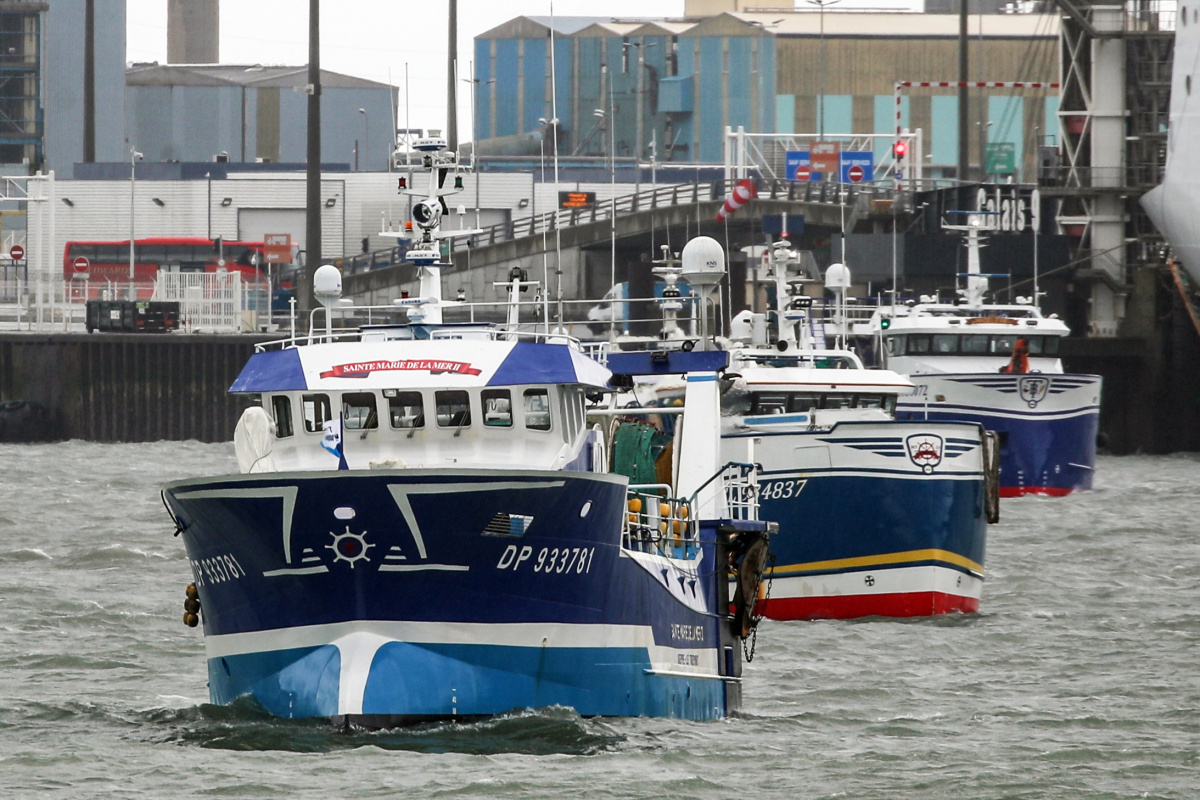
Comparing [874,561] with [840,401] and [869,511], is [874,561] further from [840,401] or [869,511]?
[840,401]

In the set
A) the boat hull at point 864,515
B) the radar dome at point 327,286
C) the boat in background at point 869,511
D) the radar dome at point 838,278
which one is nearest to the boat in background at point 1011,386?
the radar dome at point 838,278

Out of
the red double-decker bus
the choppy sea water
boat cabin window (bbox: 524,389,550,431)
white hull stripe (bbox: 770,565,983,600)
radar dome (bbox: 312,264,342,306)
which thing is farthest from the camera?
the red double-decker bus

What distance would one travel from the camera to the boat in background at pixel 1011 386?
155ft

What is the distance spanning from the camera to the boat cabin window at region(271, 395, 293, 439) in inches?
695

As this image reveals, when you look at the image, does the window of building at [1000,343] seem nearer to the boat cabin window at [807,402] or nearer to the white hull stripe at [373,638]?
the boat cabin window at [807,402]

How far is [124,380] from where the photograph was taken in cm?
6925

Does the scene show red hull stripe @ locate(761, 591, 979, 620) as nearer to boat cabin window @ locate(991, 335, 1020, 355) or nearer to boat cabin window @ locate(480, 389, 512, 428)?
boat cabin window @ locate(480, 389, 512, 428)

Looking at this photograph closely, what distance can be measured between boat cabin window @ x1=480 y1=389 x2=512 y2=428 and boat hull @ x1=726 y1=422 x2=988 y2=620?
8932 mm

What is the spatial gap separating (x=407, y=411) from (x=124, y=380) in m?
54.0

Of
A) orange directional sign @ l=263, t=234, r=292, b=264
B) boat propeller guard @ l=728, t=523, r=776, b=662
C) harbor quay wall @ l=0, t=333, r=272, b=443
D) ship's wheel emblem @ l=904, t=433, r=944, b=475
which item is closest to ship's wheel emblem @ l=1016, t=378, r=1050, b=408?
ship's wheel emblem @ l=904, t=433, r=944, b=475

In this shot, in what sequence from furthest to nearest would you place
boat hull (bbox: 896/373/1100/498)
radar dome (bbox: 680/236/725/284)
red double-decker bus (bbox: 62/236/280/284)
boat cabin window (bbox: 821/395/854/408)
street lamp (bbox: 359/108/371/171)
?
street lamp (bbox: 359/108/371/171) → red double-decker bus (bbox: 62/236/280/284) → boat hull (bbox: 896/373/1100/498) → boat cabin window (bbox: 821/395/854/408) → radar dome (bbox: 680/236/725/284)

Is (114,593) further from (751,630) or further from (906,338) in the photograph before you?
(906,338)

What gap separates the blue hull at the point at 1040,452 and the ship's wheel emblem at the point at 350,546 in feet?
110

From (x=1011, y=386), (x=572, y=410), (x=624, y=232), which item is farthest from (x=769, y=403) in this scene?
(x=624, y=232)
